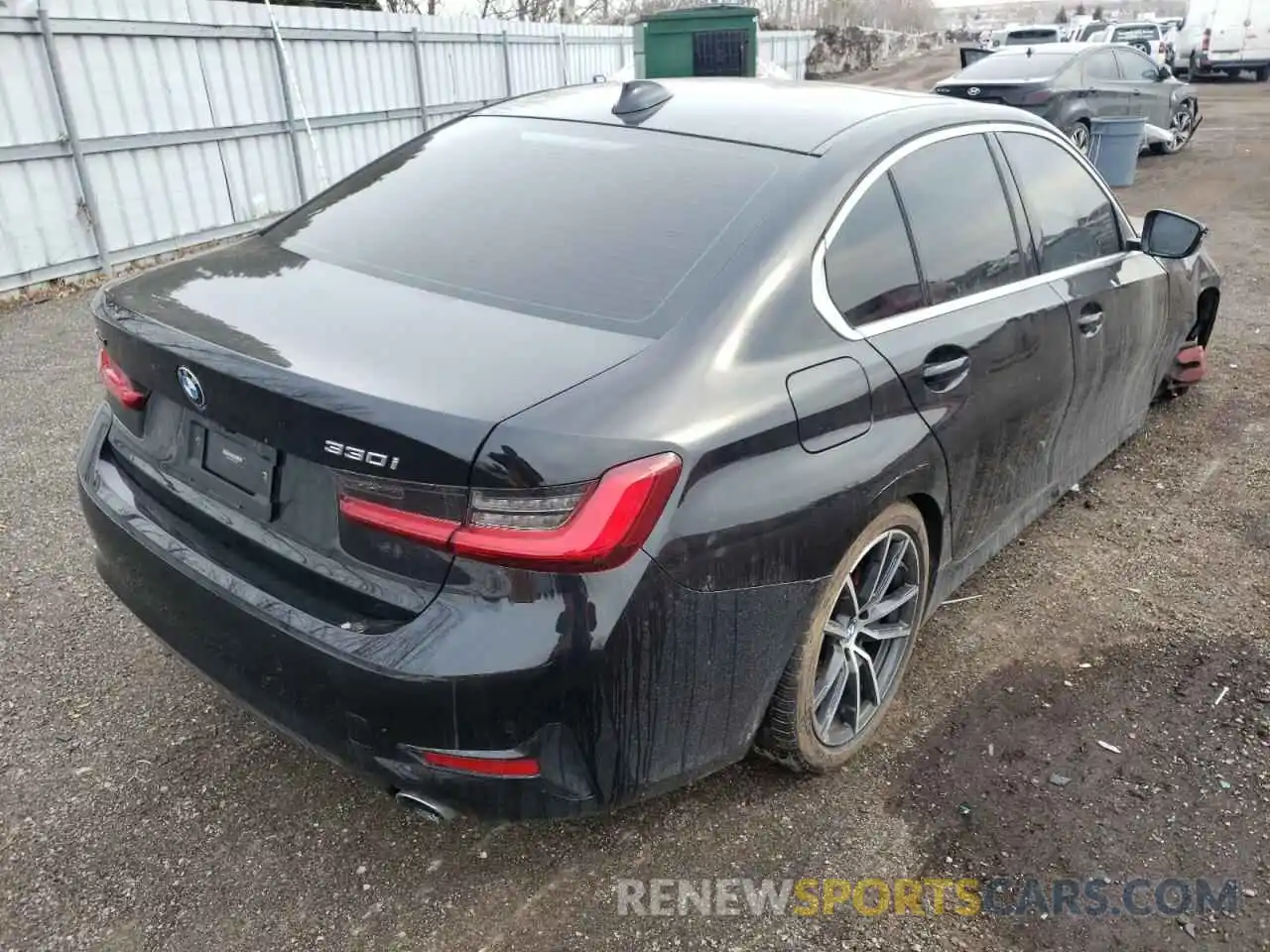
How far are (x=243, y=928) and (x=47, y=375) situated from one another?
4733mm

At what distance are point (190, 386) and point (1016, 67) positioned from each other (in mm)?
13062

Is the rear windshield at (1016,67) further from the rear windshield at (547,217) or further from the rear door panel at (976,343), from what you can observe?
the rear windshield at (547,217)

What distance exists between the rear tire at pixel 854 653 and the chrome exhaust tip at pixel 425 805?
807 millimetres

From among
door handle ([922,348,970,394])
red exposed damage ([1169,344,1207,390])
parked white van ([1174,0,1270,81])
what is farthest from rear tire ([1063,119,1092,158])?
parked white van ([1174,0,1270,81])

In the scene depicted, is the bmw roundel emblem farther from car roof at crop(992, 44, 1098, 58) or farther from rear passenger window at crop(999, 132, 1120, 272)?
car roof at crop(992, 44, 1098, 58)

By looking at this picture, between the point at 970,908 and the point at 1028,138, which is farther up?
the point at 1028,138

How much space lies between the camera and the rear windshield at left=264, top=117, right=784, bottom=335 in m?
2.28

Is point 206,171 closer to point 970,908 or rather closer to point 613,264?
point 613,264

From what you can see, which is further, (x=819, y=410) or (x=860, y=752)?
(x=860, y=752)

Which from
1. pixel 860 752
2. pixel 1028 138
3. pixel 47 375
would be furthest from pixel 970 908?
pixel 47 375

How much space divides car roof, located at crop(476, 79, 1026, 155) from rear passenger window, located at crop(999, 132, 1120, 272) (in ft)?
0.72

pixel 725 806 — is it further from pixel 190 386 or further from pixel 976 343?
pixel 190 386

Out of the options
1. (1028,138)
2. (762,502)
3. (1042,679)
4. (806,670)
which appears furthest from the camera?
(1028,138)

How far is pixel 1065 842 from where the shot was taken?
2424mm
